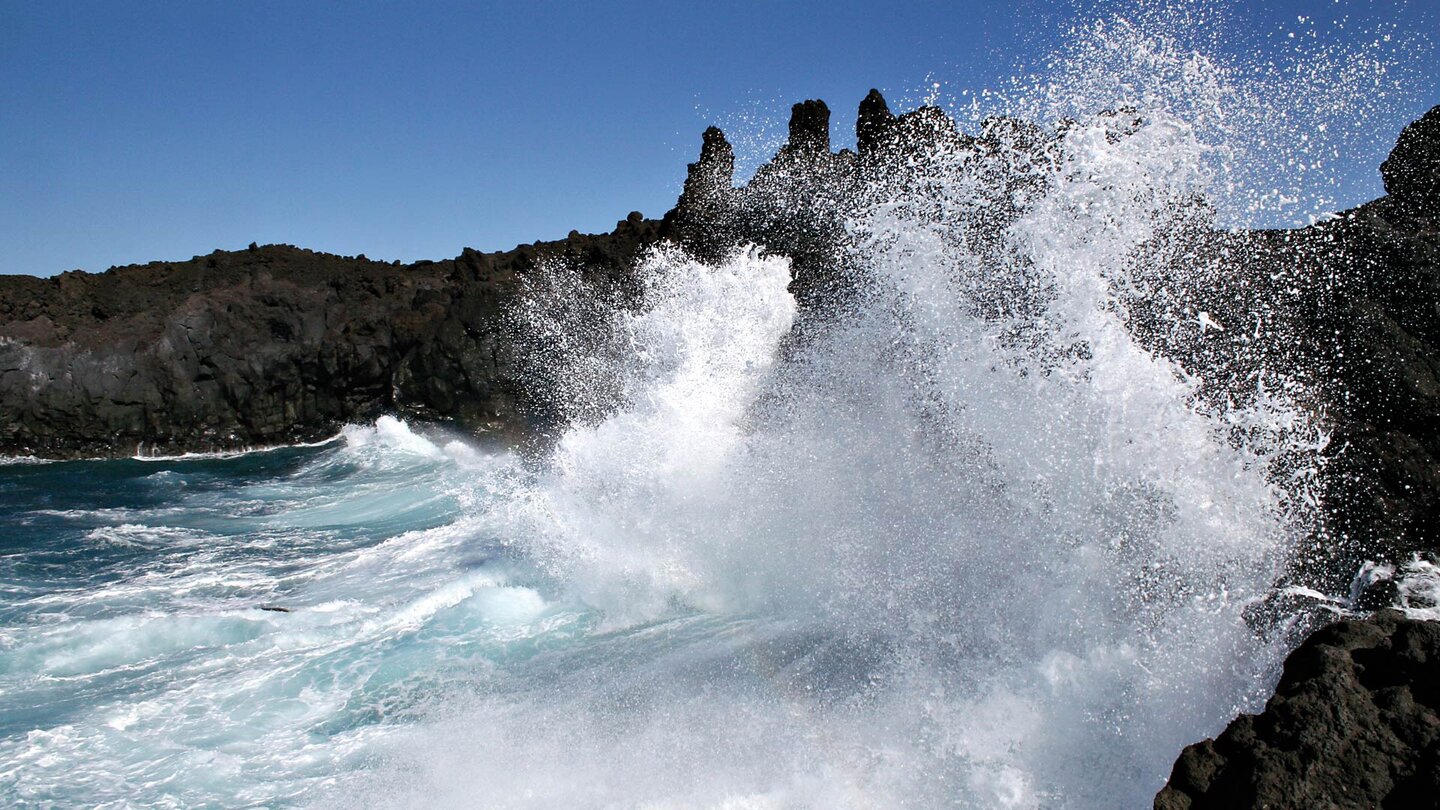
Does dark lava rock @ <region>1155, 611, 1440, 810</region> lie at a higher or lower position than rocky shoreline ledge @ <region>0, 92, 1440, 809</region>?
lower

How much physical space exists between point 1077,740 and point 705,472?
4423 mm

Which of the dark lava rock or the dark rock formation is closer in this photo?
the dark lava rock

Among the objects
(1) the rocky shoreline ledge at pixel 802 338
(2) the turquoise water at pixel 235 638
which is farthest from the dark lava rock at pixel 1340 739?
(2) the turquoise water at pixel 235 638

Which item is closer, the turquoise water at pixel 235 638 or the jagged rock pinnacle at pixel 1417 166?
the turquoise water at pixel 235 638

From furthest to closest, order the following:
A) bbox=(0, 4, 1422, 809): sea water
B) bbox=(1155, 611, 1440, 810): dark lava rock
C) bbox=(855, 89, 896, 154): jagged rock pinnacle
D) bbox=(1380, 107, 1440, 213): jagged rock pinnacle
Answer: bbox=(855, 89, 896, 154): jagged rock pinnacle, bbox=(1380, 107, 1440, 213): jagged rock pinnacle, bbox=(0, 4, 1422, 809): sea water, bbox=(1155, 611, 1440, 810): dark lava rock

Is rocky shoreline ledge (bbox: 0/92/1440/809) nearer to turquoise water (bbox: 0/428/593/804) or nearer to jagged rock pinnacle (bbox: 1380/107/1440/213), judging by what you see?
jagged rock pinnacle (bbox: 1380/107/1440/213)

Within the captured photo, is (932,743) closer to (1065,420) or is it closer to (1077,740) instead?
(1077,740)

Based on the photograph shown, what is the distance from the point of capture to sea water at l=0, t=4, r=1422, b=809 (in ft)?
12.8

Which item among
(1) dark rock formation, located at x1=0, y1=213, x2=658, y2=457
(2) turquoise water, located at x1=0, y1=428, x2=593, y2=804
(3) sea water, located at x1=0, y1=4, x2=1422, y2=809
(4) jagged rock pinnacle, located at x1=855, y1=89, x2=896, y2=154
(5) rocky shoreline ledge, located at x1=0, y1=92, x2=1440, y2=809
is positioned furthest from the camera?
(1) dark rock formation, located at x1=0, y1=213, x2=658, y2=457

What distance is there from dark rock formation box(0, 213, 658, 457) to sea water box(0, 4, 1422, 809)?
1388cm

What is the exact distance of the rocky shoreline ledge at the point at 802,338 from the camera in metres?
2.74

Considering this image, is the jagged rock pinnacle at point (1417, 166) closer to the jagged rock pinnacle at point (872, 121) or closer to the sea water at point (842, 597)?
the sea water at point (842, 597)

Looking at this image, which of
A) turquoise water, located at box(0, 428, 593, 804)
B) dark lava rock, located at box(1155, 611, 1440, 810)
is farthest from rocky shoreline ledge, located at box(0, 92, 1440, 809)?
turquoise water, located at box(0, 428, 593, 804)

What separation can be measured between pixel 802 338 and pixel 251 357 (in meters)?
20.8
